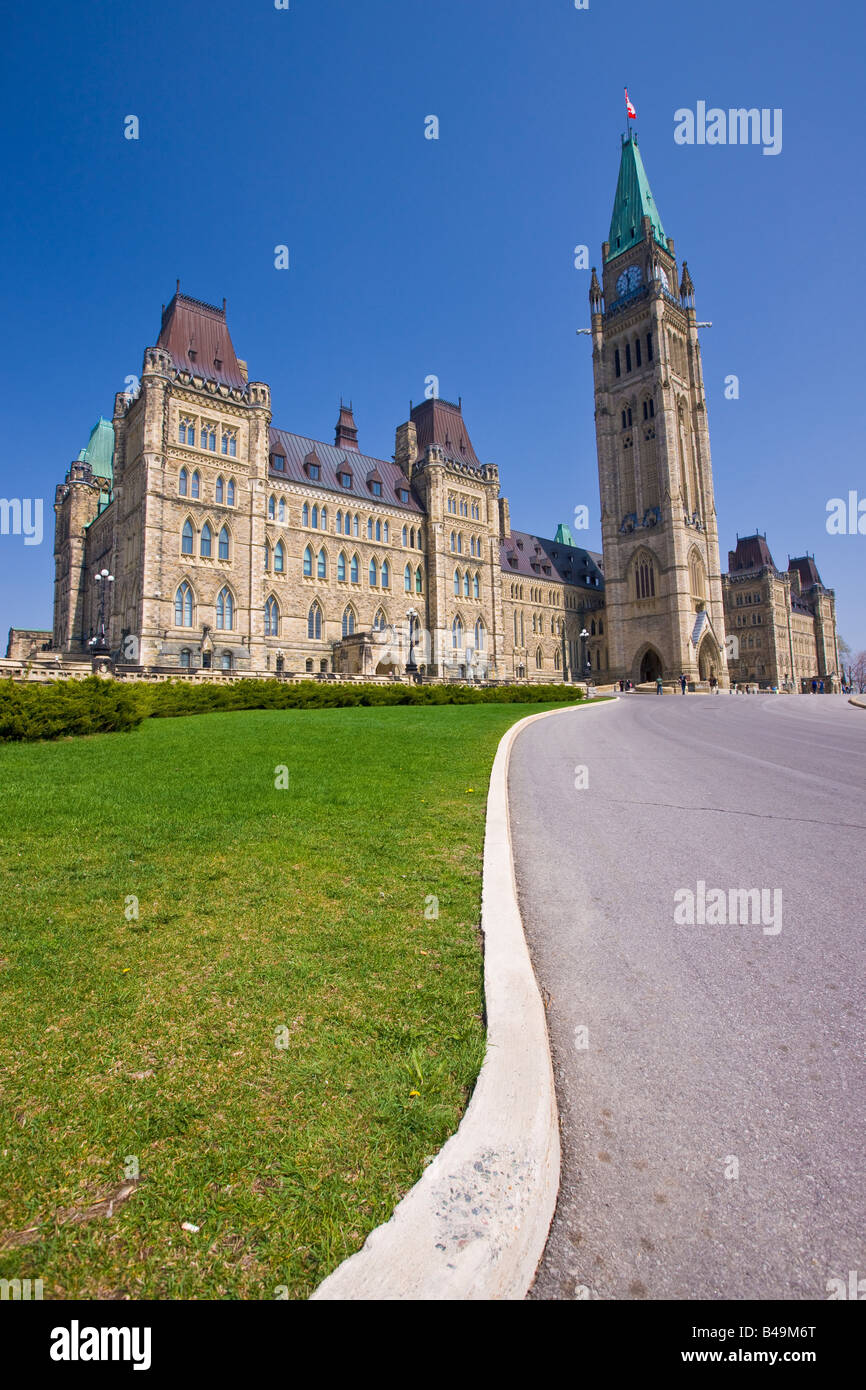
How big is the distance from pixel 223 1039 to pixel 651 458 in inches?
2872

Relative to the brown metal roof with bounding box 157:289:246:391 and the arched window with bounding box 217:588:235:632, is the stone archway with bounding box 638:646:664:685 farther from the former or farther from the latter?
the brown metal roof with bounding box 157:289:246:391

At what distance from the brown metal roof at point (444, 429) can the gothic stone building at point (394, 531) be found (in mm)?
203

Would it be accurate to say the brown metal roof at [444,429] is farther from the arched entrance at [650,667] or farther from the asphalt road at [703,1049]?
the asphalt road at [703,1049]

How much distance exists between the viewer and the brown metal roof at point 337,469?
45312 mm

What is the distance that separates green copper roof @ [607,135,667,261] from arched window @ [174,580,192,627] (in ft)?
205

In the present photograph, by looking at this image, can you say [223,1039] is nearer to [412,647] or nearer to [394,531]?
[412,647]

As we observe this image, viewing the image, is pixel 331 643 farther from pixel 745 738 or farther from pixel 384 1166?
pixel 384 1166

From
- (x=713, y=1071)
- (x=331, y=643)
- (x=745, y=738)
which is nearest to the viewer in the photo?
(x=713, y=1071)

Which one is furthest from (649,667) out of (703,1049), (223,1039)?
(223,1039)

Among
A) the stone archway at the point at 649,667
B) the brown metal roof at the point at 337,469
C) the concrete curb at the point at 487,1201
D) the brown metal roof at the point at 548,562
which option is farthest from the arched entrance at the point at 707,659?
the concrete curb at the point at 487,1201

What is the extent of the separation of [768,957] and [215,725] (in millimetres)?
14671

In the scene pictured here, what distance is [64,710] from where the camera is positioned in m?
14.3

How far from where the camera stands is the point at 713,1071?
263 cm
